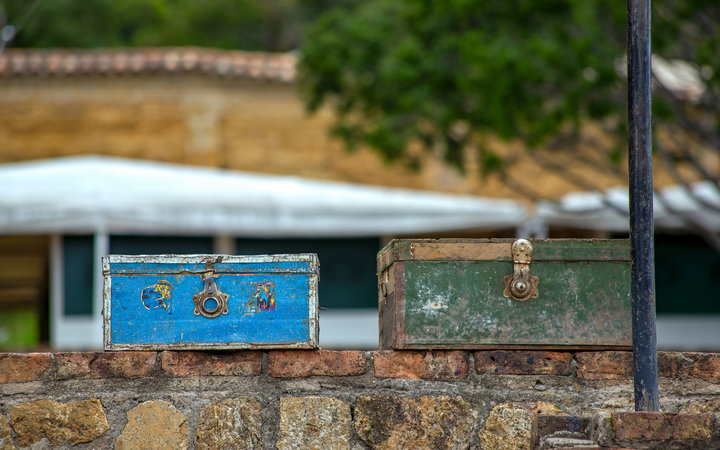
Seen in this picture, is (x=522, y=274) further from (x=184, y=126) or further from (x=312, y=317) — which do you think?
(x=184, y=126)

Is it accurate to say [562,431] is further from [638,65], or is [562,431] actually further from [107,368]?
[107,368]

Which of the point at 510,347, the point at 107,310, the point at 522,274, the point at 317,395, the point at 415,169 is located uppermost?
the point at 415,169

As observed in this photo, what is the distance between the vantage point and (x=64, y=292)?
929cm

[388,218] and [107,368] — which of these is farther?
[388,218]

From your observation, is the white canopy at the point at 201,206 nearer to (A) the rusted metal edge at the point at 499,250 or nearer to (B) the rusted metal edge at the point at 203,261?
(B) the rusted metal edge at the point at 203,261

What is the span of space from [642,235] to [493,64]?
616 cm

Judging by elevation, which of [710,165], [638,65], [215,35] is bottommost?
[638,65]

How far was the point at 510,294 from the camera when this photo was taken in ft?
10.7

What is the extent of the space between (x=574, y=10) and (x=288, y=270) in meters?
6.17

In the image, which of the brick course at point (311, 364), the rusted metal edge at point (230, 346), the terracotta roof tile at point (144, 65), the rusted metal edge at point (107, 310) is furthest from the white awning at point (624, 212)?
the rusted metal edge at point (107, 310)

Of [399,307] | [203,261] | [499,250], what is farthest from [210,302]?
[499,250]

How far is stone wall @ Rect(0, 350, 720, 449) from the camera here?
3.20 m

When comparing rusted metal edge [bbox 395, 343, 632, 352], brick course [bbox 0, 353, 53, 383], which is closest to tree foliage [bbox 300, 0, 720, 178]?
rusted metal edge [bbox 395, 343, 632, 352]

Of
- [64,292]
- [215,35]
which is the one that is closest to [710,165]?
[64,292]
